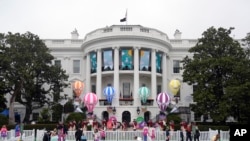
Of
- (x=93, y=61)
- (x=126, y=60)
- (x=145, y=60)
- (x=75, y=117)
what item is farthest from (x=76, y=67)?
(x=75, y=117)

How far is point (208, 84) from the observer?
38375mm

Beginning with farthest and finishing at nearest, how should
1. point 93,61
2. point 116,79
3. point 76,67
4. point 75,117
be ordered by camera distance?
point 76,67 < point 93,61 < point 116,79 < point 75,117

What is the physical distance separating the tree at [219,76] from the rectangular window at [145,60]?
6.97 m

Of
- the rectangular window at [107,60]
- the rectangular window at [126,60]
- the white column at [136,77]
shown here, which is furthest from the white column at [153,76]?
the rectangular window at [107,60]

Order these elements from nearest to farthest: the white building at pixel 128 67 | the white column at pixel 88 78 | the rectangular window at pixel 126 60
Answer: the white building at pixel 128 67 → the rectangular window at pixel 126 60 → the white column at pixel 88 78

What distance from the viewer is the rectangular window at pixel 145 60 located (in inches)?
1802

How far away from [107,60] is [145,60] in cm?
503

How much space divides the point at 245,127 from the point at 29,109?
40.7 m

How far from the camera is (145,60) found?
4591 cm

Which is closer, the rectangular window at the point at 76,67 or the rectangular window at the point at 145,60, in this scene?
the rectangular window at the point at 145,60

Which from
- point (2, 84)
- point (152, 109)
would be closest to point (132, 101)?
point (152, 109)

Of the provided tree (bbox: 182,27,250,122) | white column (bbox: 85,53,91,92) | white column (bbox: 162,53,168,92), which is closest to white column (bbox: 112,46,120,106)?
white column (bbox: 85,53,91,92)

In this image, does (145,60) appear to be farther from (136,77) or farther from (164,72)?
(164,72)

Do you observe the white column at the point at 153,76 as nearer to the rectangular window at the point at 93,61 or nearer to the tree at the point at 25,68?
the rectangular window at the point at 93,61
